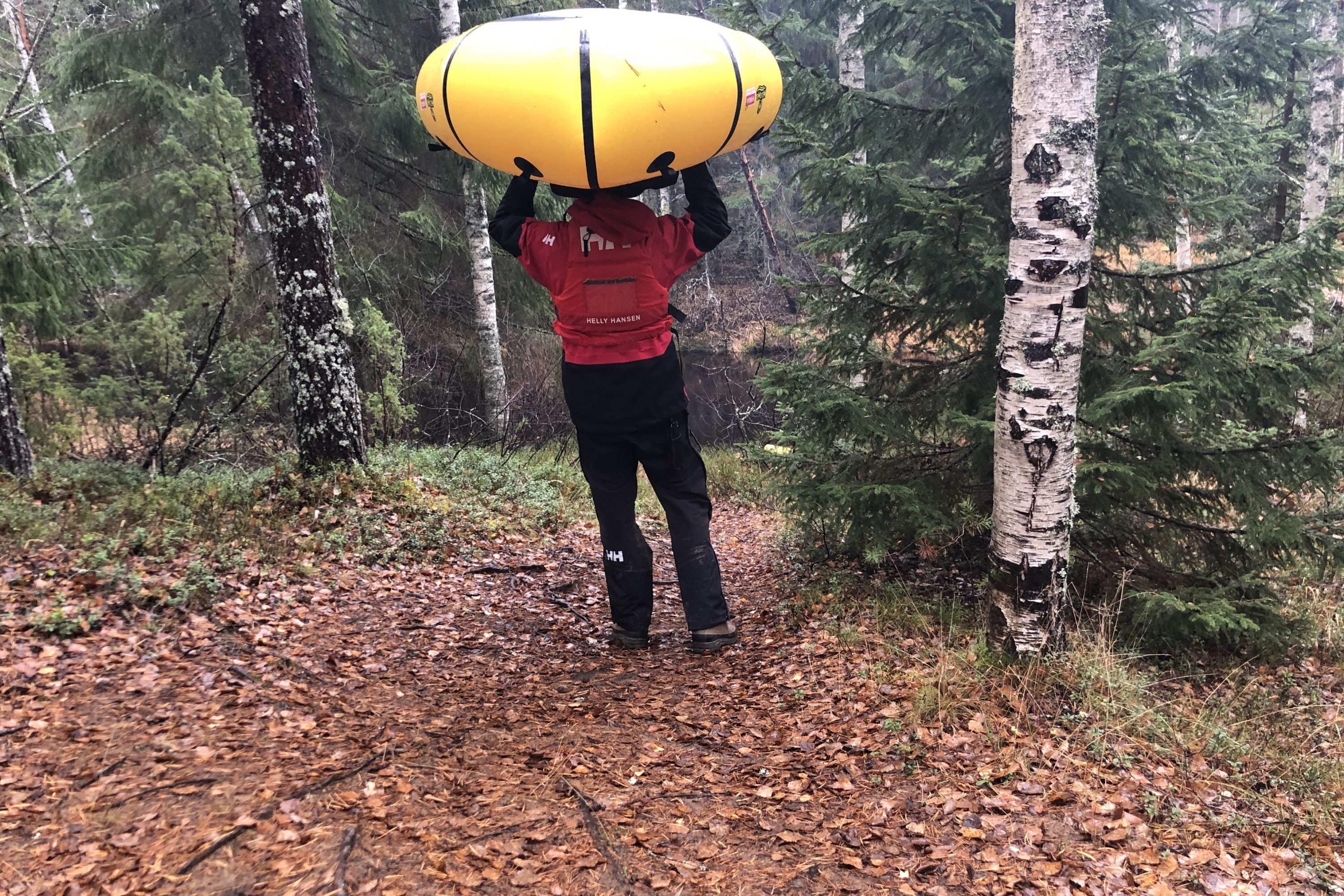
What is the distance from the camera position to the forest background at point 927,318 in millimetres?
3977

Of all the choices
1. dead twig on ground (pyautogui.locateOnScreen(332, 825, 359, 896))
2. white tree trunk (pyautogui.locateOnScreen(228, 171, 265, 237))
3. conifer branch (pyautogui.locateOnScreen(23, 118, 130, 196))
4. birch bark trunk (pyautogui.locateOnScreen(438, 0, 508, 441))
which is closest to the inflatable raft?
dead twig on ground (pyautogui.locateOnScreen(332, 825, 359, 896))

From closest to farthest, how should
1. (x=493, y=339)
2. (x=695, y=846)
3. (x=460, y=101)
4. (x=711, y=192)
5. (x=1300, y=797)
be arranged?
1. (x=695, y=846)
2. (x=1300, y=797)
3. (x=460, y=101)
4. (x=711, y=192)
5. (x=493, y=339)

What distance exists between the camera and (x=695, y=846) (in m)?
2.45

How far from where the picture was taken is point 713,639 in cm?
416

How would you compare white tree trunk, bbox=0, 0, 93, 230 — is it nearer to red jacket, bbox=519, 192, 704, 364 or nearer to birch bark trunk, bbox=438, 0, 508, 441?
birch bark trunk, bbox=438, 0, 508, 441

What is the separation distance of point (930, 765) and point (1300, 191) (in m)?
14.4

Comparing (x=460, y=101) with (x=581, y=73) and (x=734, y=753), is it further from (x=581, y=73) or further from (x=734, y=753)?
(x=734, y=753)

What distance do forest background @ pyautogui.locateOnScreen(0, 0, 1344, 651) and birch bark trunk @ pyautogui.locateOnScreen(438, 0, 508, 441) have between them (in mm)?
1847

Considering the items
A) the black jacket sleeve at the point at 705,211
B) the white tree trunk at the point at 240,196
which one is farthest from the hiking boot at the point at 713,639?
the white tree trunk at the point at 240,196

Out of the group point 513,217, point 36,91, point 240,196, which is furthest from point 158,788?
point 36,91

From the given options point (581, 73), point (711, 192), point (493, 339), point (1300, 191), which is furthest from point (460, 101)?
point (1300, 191)

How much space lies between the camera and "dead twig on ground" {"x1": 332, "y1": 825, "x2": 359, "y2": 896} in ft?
6.80

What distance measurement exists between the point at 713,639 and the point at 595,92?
281cm

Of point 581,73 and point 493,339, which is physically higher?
point 581,73
